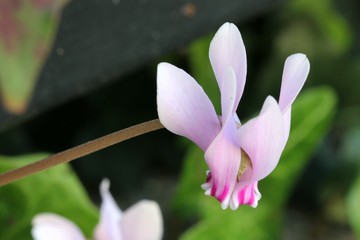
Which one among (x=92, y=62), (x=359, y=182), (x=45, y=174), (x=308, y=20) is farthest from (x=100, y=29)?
(x=308, y=20)

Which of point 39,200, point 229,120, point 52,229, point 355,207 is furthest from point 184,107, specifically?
point 355,207

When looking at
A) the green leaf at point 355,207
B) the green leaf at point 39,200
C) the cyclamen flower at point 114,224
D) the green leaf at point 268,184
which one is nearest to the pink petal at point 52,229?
the cyclamen flower at point 114,224

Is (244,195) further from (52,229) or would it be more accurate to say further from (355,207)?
(355,207)

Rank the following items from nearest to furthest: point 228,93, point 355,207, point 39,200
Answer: point 228,93
point 39,200
point 355,207

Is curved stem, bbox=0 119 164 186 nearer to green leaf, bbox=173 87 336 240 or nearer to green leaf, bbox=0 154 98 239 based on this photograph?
green leaf, bbox=0 154 98 239

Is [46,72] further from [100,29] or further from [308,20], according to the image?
[308,20]

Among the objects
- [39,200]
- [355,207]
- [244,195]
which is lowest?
[355,207]
